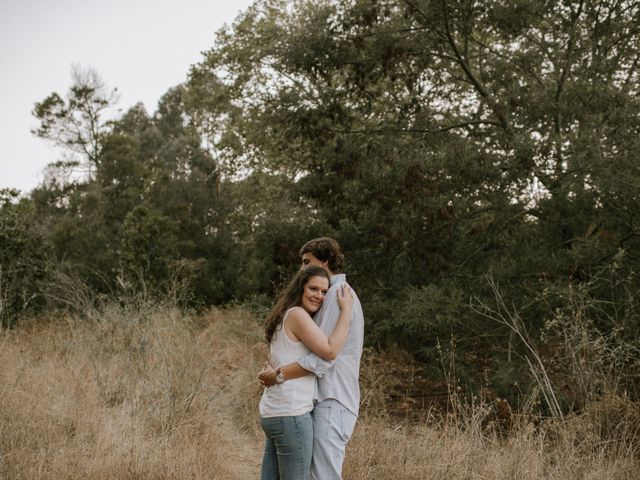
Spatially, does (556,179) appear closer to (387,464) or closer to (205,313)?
(387,464)

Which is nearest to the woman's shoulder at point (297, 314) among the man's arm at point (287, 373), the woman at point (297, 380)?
the woman at point (297, 380)

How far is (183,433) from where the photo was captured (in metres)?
5.11

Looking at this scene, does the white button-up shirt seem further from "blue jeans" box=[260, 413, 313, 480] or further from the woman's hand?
"blue jeans" box=[260, 413, 313, 480]

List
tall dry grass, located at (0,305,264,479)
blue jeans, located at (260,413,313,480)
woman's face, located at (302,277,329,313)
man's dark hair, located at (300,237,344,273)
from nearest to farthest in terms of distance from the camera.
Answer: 1. blue jeans, located at (260,413,313,480)
2. woman's face, located at (302,277,329,313)
3. man's dark hair, located at (300,237,344,273)
4. tall dry grass, located at (0,305,264,479)

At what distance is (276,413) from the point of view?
2.93 meters

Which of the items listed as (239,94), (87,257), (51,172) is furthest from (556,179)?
(51,172)

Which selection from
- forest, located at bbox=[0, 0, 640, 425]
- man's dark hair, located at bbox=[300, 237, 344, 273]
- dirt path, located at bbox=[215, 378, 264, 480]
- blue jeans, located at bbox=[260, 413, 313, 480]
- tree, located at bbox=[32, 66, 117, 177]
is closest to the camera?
blue jeans, located at bbox=[260, 413, 313, 480]

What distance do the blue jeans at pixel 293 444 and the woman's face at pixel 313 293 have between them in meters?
0.54

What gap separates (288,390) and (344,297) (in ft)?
1.75

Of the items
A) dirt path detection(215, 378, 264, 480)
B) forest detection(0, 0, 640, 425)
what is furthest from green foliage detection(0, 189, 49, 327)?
dirt path detection(215, 378, 264, 480)

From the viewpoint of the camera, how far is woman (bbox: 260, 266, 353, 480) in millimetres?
2898

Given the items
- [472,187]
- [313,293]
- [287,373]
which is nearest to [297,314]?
[313,293]

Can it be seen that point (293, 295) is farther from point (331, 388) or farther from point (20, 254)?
point (20, 254)

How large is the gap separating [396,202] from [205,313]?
8330 millimetres
